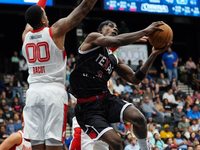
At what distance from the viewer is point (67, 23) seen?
12.2ft

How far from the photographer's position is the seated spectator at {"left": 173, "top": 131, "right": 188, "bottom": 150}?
458 inches

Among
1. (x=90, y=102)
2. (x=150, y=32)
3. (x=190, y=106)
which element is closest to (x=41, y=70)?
(x=90, y=102)

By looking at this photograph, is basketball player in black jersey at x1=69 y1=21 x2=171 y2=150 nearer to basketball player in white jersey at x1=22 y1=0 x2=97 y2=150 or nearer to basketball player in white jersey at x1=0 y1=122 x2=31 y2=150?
basketball player in white jersey at x1=22 y1=0 x2=97 y2=150

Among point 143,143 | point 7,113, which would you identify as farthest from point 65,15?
point 143,143

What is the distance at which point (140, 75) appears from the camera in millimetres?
4824

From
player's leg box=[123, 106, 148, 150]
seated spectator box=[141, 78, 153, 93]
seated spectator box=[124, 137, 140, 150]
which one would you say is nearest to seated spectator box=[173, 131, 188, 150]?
seated spectator box=[124, 137, 140, 150]

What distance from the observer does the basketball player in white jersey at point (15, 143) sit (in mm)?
4531

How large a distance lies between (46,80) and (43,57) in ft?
0.83

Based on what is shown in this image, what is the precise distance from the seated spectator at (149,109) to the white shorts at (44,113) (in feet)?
29.6

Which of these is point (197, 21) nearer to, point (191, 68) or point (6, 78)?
point (191, 68)

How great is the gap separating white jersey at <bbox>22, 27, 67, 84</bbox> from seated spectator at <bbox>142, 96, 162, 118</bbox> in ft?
29.6

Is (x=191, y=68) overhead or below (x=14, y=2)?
below

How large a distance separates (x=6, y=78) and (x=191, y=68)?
8.84 meters

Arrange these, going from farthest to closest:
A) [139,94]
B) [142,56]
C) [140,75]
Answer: [142,56]
[139,94]
[140,75]
